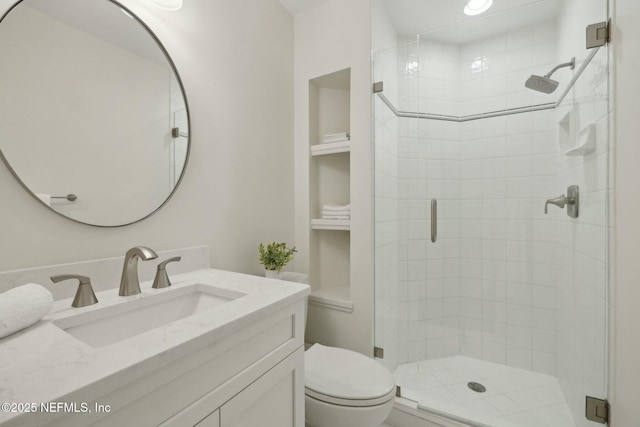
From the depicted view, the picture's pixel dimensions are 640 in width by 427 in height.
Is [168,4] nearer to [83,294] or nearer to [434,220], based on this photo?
[83,294]

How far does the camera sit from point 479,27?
1.91m

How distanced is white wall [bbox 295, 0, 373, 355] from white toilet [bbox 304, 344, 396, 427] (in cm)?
44

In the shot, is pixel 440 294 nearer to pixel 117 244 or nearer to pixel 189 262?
pixel 189 262

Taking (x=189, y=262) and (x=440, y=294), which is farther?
(x=440, y=294)

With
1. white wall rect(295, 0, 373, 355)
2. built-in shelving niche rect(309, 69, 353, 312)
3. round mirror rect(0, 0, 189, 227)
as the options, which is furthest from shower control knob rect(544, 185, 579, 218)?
round mirror rect(0, 0, 189, 227)

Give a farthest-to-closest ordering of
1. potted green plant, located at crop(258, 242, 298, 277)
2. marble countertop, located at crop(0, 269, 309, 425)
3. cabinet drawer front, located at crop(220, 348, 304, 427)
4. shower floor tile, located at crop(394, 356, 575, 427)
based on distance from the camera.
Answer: potted green plant, located at crop(258, 242, 298, 277), shower floor tile, located at crop(394, 356, 575, 427), cabinet drawer front, located at crop(220, 348, 304, 427), marble countertop, located at crop(0, 269, 309, 425)

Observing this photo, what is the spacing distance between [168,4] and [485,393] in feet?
8.33

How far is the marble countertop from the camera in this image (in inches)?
16.5

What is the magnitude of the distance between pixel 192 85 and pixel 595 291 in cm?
203

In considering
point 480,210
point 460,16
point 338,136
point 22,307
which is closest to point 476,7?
point 460,16

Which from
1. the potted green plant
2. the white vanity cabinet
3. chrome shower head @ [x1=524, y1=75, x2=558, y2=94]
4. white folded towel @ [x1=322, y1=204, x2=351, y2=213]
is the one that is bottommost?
the white vanity cabinet

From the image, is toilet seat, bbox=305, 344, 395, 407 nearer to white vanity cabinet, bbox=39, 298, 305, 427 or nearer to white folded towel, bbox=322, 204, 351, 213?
white vanity cabinet, bbox=39, 298, 305, 427

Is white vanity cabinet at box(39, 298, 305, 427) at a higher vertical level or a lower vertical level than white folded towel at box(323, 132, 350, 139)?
lower

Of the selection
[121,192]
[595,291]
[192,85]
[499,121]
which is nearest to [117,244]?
[121,192]
